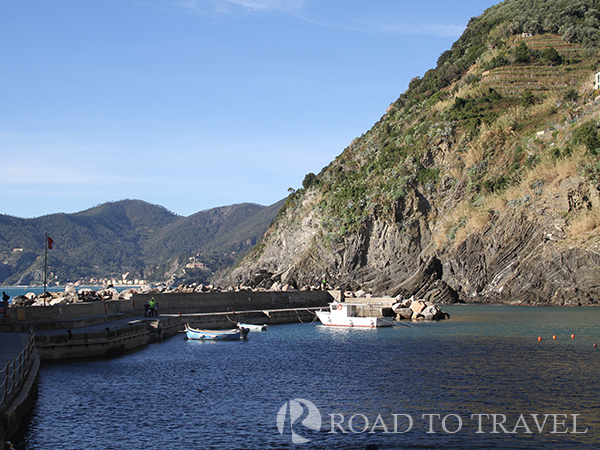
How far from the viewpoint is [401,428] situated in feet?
56.4

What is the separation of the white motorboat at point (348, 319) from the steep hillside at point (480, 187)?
24688 mm

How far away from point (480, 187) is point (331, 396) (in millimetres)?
65728

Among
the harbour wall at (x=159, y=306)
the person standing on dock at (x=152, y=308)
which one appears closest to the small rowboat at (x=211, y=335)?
the person standing on dock at (x=152, y=308)

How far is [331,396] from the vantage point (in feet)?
70.8

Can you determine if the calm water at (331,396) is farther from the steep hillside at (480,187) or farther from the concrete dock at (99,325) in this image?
the steep hillside at (480,187)

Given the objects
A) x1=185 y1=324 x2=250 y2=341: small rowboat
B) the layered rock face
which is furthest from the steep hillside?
x1=185 y1=324 x2=250 y2=341: small rowboat

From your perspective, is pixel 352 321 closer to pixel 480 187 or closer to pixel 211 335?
pixel 211 335

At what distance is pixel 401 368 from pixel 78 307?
2121 cm

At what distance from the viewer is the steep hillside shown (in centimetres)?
6688

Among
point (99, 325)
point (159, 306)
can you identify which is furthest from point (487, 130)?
point (99, 325)

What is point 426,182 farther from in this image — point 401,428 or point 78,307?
point 401,428

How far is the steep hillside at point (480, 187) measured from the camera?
6688 cm

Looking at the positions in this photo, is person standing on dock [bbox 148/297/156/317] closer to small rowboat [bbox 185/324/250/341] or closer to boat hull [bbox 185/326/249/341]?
small rowboat [bbox 185/324/250/341]

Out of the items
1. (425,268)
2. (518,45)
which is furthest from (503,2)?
(425,268)
